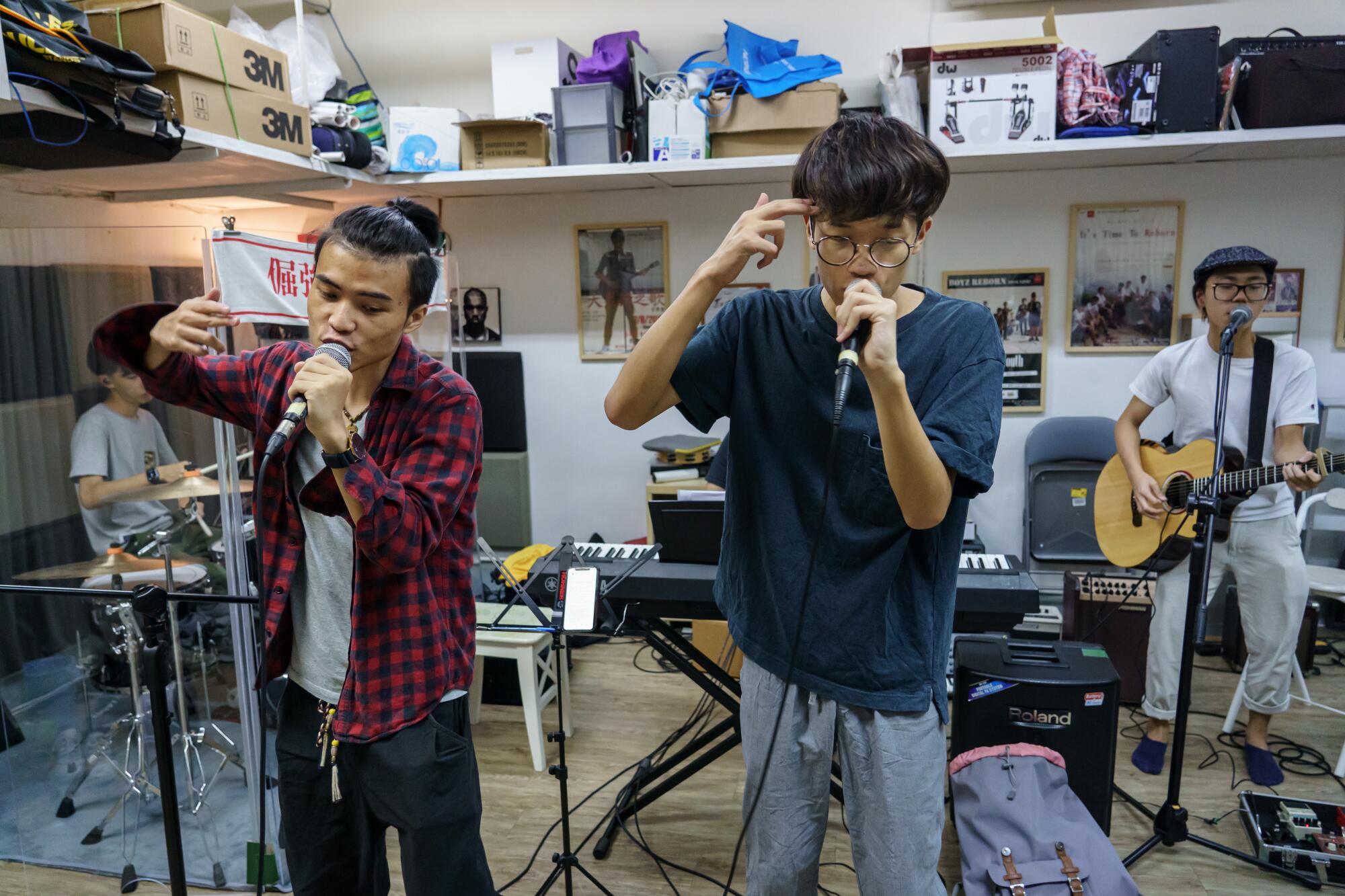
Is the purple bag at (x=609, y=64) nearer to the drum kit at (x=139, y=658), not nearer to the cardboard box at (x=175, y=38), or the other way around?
the cardboard box at (x=175, y=38)

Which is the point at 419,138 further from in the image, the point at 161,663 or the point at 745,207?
the point at 161,663

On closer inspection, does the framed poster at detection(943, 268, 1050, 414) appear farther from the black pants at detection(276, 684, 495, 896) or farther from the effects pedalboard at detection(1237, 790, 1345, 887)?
the black pants at detection(276, 684, 495, 896)

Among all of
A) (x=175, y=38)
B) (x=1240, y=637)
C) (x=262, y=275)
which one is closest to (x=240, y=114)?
(x=175, y=38)

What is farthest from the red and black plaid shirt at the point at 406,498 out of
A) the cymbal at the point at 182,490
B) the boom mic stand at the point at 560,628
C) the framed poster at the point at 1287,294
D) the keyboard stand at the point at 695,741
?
the framed poster at the point at 1287,294

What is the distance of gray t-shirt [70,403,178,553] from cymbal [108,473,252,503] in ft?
0.22

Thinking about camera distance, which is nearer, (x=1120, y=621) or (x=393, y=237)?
(x=393, y=237)

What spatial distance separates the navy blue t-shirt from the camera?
117 cm

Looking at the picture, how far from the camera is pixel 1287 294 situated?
12.3 ft

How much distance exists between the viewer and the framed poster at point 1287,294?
3732 millimetres

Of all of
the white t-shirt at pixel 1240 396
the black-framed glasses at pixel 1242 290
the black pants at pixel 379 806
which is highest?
the black-framed glasses at pixel 1242 290

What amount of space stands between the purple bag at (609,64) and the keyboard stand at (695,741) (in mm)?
2464

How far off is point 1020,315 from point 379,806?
11.5 feet

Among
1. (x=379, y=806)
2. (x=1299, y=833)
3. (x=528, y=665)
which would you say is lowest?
(x=1299, y=833)

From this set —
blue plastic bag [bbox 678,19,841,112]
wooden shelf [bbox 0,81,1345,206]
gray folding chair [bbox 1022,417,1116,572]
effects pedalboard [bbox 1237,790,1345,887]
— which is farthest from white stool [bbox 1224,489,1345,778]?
blue plastic bag [bbox 678,19,841,112]
